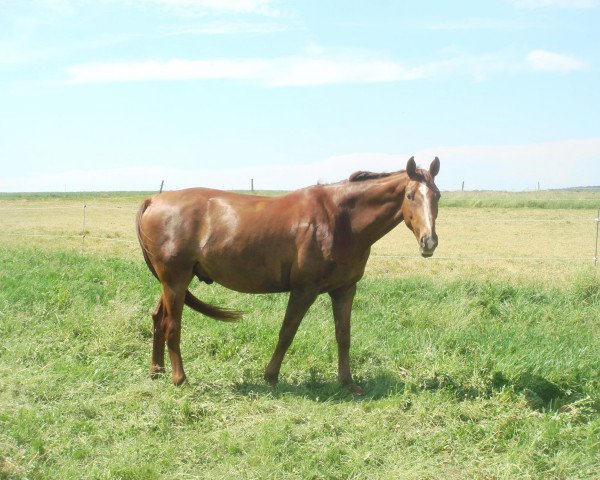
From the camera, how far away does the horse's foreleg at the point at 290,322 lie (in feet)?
20.5

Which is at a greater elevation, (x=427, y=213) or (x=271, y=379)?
(x=427, y=213)

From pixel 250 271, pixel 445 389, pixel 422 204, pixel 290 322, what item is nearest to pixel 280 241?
pixel 250 271

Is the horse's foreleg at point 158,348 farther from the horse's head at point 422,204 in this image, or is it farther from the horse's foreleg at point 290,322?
the horse's head at point 422,204

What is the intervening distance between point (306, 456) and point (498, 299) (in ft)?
18.2

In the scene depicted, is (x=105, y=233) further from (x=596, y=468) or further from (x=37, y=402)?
(x=596, y=468)

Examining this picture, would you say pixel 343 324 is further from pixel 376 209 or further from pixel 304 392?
pixel 376 209

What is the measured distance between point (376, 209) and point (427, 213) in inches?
26.4

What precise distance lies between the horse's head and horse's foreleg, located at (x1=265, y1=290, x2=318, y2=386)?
1.17m

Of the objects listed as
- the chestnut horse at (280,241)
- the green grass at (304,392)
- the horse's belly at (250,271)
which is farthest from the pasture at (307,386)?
the horse's belly at (250,271)

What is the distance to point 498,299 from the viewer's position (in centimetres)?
947

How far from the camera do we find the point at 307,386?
21.1ft

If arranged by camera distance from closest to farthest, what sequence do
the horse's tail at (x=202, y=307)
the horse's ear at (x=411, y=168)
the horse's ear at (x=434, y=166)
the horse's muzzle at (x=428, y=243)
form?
1. the horse's muzzle at (x=428, y=243)
2. the horse's ear at (x=411, y=168)
3. the horse's ear at (x=434, y=166)
4. the horse's tail at (x=202, y=307)

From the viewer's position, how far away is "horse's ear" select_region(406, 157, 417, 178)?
5.74 m

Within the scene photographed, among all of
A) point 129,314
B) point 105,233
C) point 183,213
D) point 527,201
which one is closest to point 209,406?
point 183,213
